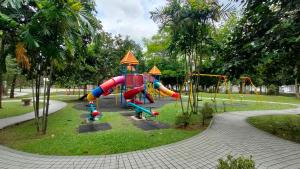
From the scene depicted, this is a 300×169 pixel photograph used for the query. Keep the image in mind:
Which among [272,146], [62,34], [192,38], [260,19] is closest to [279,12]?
[260,19]

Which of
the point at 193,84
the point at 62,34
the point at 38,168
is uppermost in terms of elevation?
the point at 62,34

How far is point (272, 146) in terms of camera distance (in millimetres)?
6184

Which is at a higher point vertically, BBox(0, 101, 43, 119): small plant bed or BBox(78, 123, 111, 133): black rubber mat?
BBox(0, 101, 43, 119): small plant bed

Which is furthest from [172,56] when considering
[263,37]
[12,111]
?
[12,111]

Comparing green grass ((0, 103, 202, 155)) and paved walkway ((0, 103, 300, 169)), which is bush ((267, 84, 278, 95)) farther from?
green grass ((0, 103, 202, 155))

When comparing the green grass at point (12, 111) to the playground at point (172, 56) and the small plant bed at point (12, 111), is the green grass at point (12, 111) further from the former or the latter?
the playground at point (172, 56)

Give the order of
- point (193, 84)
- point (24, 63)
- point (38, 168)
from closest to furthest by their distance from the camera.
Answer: point (38, 168) → point (24, 63) → point (193, 84)

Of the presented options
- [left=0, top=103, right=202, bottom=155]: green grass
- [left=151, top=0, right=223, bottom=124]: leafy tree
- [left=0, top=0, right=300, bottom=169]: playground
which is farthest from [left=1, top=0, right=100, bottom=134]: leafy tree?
[left=151, top=0, right=223, bottom=124]: leafy tree

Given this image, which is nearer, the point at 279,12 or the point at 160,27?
the point at 279,12

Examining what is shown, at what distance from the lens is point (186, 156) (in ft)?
17.5

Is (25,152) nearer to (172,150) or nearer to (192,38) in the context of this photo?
(172,150)

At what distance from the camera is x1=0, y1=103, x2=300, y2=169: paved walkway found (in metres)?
4.88

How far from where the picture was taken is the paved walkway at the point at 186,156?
4883 millimetres

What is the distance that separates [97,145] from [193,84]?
23.9 ft
